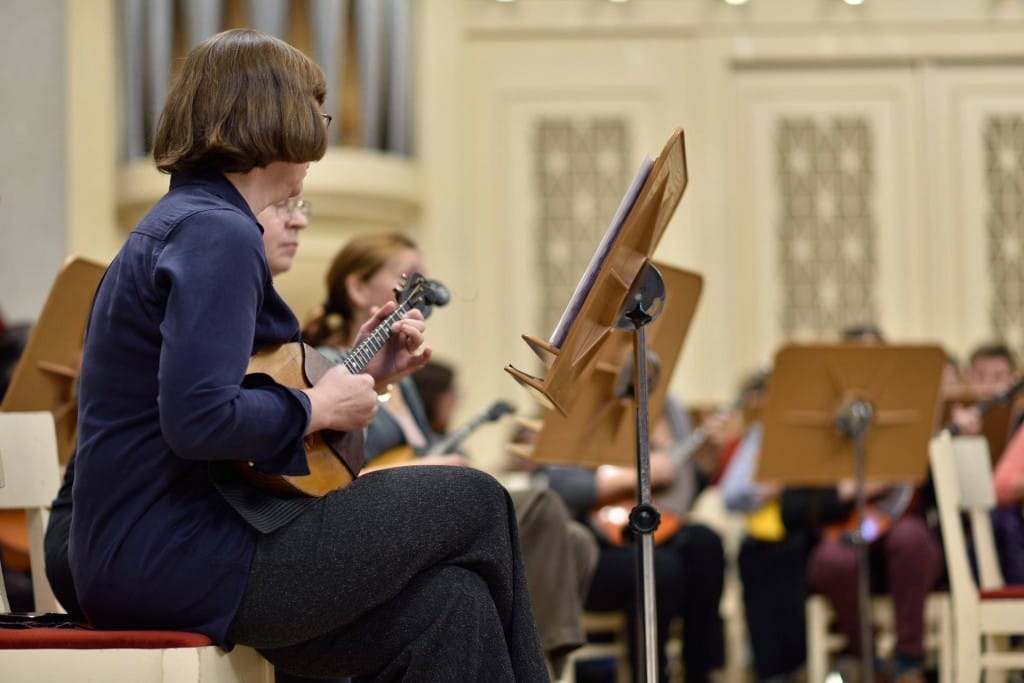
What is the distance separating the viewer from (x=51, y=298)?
3178 mm

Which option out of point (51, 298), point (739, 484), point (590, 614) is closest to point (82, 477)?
point (51, 298)

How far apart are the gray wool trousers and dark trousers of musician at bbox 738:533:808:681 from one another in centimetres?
328

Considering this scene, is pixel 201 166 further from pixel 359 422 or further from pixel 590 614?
pixel 590 614

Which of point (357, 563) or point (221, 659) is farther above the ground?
point (357, 563)

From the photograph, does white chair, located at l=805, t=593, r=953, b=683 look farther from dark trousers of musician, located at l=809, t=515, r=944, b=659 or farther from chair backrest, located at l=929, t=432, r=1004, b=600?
chair backrest, located at l=929, t=432, r=1004, b=600

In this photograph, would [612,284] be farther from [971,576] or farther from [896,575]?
[896,575]

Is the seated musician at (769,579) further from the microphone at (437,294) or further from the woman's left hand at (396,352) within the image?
the woman's left hand at (396,352)

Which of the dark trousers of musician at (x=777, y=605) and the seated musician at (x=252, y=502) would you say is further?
the dark trousers of musician at (x=777, y=605)

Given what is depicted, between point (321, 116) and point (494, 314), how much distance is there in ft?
15.5

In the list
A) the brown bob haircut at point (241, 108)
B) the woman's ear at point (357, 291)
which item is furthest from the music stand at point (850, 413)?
the brown bob haircut at point (241, 108)

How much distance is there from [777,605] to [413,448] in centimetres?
224

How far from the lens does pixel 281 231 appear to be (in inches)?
119

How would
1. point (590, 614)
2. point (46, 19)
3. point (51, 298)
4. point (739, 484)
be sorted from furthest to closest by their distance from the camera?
point (46, 19) → point (739, 484) → point (590, 614) → point (51, 298)

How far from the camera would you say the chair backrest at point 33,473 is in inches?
105
